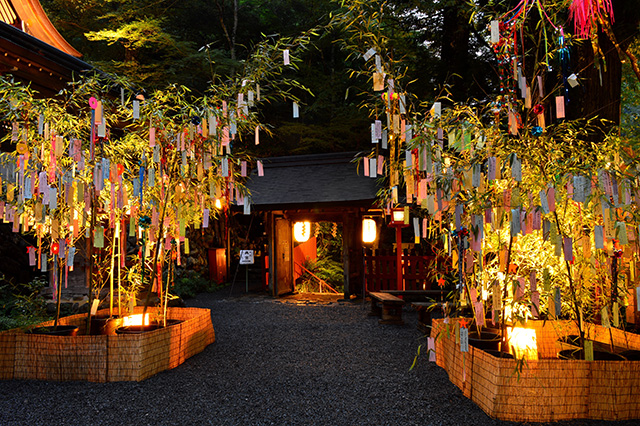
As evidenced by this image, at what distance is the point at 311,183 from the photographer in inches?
377

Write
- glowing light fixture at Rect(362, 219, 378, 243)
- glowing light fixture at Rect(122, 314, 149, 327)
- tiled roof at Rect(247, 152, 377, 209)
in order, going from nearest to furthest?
glowing light fixture at Rect(122, 314, 149, 327) < glowing light fixture at Rect(362, 219, 378, 243) < tiled roof at Rect(247, 152, 377, 209)

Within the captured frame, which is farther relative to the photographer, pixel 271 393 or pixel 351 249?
pixel 351 249

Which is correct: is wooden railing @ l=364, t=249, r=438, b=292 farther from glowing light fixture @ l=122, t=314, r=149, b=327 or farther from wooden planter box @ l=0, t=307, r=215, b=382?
wooden planter box @ l=0, t=307, r=215, b=382

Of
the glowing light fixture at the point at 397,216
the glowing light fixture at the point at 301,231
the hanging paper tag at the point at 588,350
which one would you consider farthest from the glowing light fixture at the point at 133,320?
the glowing light fixture at the point at 301,231

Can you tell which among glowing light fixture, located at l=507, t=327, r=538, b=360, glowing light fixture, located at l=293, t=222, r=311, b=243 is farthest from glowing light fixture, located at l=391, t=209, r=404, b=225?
glowing light fixture, located at l=507, t=327, r=538, b=360

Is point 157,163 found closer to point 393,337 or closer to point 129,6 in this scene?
point 393,337

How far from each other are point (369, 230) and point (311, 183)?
5.88 feet

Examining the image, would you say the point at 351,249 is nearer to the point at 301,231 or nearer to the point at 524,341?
the point at 301,231

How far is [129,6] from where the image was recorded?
1156cm

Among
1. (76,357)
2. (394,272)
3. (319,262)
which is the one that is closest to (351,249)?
(394,272)

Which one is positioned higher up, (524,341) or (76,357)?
(524,341)

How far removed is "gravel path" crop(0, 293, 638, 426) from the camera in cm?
308

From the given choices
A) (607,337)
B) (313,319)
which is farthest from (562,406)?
(313,319)

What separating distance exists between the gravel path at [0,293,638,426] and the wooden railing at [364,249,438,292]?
318 centimetres
